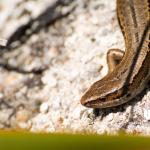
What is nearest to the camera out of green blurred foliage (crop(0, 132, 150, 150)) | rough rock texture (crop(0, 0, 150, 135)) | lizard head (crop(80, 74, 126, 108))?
green blurred foliage (crop(0, 132, 150, 150))

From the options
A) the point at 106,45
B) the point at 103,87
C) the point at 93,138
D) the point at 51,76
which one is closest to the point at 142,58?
the point at 103,87

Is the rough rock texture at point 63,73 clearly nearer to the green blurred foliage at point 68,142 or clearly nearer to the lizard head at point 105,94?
the lizard head at point 105,94

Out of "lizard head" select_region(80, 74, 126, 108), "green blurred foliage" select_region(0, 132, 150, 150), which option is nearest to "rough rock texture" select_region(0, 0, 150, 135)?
"lizard head" select_region(80, 74, 126, 108)

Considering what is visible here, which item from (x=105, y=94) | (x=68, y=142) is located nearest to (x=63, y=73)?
(x=105, y=94)

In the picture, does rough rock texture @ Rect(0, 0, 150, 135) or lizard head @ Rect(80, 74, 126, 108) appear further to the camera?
rough rock texture @ Rect(0, 0, 150, 135)

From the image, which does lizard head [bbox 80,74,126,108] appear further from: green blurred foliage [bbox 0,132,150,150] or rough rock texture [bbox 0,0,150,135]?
green blurred foliage [bbox 0,132,150,150]

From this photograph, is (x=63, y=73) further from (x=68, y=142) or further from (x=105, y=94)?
(x=68, y=142)

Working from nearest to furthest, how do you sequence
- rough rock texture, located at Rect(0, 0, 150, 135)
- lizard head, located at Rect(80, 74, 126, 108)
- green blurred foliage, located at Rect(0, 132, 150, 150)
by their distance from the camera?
1. green blurred foliage, located at Rect(0, 132, 150, 150)
2. lizard head, located at Rect(80, 74, 126, 108)
3. rough rock texture, located at Rect(0, 0, 150, 135)

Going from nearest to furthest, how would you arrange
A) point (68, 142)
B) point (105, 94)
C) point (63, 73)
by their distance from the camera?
point (68, 142) → point (105, 94) → point (63, 73)

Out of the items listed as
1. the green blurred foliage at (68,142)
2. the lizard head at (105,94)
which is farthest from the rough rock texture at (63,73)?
the green blurred foliage at (68,142)
